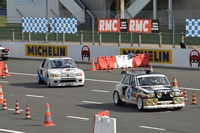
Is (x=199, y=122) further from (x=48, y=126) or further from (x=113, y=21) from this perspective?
(x=113, y=21)

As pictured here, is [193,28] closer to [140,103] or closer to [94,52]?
[94,52]

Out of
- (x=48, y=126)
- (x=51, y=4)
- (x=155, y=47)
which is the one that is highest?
(x=51, y=4)

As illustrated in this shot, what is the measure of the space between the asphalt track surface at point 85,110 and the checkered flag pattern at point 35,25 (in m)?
10.9

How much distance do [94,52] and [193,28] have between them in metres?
6.95

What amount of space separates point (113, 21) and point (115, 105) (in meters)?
16.6

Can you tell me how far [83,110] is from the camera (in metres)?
18.3

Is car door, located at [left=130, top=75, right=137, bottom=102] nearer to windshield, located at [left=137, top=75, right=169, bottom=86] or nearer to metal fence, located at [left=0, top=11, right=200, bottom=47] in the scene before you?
windshield, located at [left=137, top=75, right=169, bottom=86]

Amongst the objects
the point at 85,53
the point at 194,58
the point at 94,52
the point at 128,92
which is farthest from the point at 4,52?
the point at 128,92

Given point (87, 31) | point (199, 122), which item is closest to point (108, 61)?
point (87, 31)

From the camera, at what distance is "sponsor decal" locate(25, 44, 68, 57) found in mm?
37400

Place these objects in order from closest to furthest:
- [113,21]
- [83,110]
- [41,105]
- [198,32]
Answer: [83,110], [41,105], [198,32], [113,21]

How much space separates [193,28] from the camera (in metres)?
31.2

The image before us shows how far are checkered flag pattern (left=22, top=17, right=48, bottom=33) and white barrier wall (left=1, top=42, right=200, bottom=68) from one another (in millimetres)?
1074

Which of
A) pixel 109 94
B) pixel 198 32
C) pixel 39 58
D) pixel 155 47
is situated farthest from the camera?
pixel 39 58
